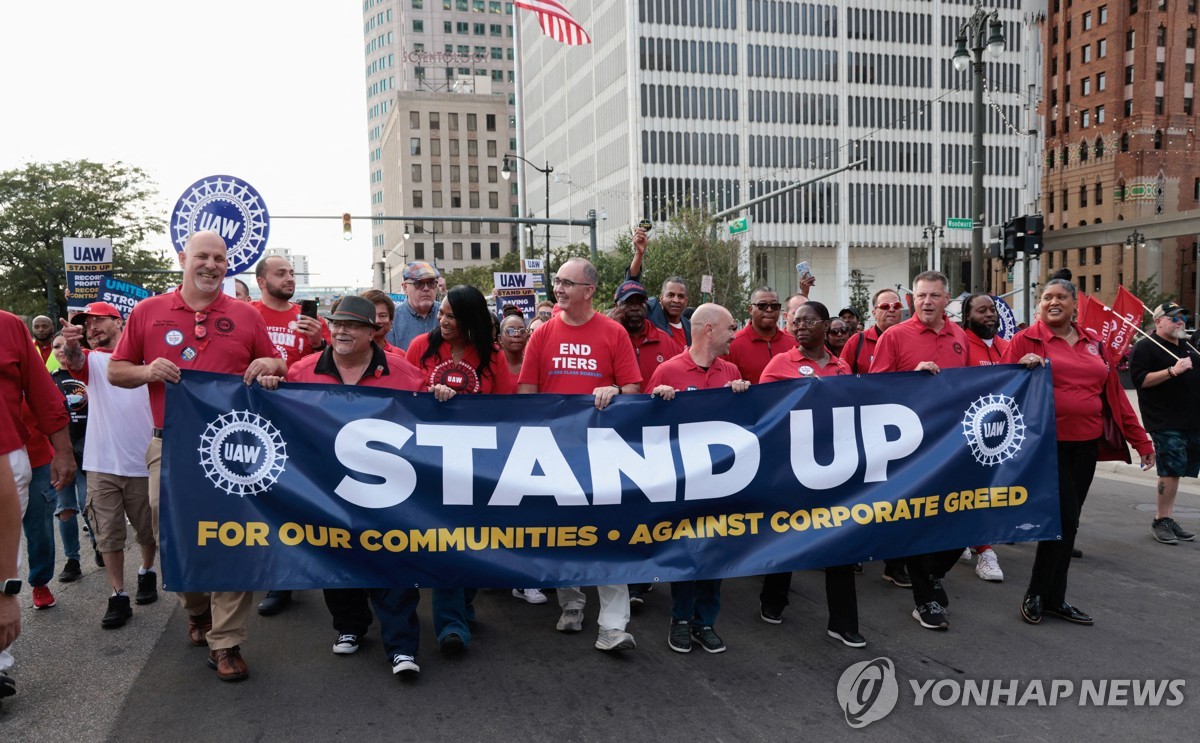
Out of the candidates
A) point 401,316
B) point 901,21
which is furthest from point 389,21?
point 401,316

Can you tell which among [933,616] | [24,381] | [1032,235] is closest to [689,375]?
[933,616]

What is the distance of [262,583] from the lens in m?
4.75

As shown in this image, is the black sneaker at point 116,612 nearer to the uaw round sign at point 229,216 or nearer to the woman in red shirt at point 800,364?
the uaw round sign at point 229,216

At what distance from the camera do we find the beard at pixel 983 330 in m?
6.43

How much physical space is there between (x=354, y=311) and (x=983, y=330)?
428cm

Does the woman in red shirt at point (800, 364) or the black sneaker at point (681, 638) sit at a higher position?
the woman in red shirt at point (800, 364)

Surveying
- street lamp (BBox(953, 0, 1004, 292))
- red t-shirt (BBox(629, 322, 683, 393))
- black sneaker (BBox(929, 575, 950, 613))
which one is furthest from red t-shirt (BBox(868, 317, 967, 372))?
street lamp (BBox(953, 0, 1004, 292))

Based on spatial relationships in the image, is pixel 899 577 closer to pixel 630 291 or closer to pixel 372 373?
pixel 630 291

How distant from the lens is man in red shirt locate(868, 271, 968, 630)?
5590mm

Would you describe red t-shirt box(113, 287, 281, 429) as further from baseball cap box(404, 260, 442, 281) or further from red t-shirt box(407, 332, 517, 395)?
Result: baseball cap box(404, 260, 442, 281)

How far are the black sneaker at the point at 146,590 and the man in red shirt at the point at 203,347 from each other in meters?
1.37

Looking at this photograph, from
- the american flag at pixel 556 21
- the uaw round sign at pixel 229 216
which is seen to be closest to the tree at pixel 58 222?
the american flag at pixel 556 21

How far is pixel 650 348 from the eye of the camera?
7.06 metres

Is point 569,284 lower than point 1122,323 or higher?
higher
